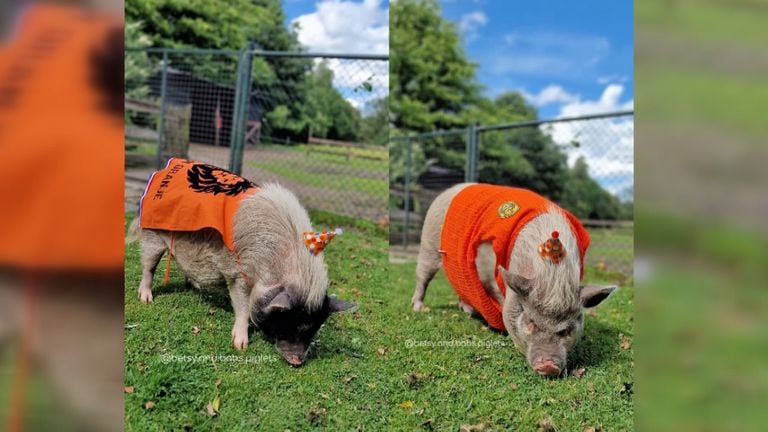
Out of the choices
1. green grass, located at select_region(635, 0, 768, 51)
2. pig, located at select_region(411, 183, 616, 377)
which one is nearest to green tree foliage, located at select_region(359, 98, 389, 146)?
pig, located at select_region(411, 183, 616, 377)

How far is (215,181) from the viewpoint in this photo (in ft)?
10.8

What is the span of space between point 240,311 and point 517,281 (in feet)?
4.87

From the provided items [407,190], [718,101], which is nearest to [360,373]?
[407,190]

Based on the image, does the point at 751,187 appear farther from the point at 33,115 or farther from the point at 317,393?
the point at 33,115

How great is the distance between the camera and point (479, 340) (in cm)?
374

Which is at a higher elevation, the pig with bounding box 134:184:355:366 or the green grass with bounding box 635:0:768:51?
the green grass with bounding box 635:0:768:51

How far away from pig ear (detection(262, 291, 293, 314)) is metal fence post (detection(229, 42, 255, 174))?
0.89 m

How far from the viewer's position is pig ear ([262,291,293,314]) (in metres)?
3.03

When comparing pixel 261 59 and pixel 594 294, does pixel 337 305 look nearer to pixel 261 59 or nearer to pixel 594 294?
pixel 594 294

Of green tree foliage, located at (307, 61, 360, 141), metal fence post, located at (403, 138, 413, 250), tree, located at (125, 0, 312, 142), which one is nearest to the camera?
tree, located at (125, 0, 312, 142)

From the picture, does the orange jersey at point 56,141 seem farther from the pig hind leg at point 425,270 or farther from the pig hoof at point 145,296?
the pig hind leg at point 425,270

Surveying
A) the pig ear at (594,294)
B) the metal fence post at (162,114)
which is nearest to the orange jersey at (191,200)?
Answer: the metal fence post at (162,114)

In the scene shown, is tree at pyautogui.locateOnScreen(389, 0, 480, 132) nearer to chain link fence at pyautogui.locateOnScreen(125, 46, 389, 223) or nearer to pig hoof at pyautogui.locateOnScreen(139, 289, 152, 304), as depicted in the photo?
Answer: chain link fence at pyautogui.locateOnScreen(125, 46, 389, 223)

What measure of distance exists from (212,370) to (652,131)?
9.49 ft
